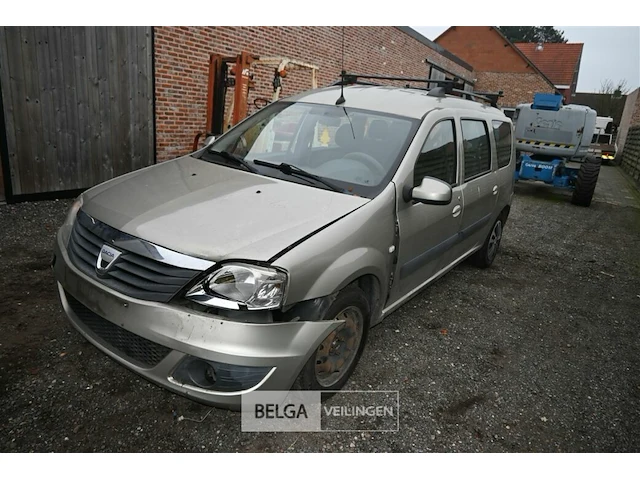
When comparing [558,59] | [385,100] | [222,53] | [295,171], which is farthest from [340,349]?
[558,59]

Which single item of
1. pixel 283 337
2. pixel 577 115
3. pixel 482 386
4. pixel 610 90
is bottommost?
pixel 482 386

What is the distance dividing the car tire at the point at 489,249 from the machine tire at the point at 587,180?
223 inches

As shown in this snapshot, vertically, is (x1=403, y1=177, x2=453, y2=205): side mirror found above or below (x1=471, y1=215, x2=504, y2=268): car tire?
above

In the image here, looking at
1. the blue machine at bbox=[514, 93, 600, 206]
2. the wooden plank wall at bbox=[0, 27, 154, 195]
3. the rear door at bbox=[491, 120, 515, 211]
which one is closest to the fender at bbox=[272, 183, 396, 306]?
the rear door at bbox=[491, 120, 515, 211]

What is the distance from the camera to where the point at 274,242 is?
84.0 inches

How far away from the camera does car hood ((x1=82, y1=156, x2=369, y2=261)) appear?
6.97ft

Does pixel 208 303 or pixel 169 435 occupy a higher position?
pixel 208 303

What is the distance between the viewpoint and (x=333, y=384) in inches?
102

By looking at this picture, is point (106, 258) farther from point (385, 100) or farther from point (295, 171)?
point (385, 100)

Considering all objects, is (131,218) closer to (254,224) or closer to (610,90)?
(254,224)

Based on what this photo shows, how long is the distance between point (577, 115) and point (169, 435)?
10.6m

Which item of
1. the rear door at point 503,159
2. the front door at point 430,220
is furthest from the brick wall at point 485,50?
the front door at point 430,220

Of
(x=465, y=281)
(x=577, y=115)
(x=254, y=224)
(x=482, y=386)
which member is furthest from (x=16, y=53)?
(x=577, y=115)

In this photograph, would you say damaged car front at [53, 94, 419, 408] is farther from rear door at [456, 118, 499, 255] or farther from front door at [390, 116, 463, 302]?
rear door at [456, 118, 499, 255]
